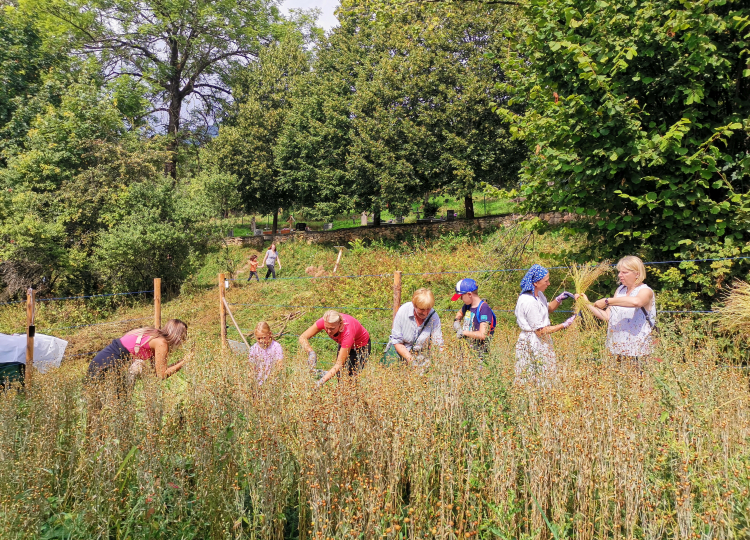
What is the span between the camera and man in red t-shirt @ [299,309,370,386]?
192 inches

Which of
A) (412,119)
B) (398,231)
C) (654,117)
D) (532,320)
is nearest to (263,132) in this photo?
(412,119)

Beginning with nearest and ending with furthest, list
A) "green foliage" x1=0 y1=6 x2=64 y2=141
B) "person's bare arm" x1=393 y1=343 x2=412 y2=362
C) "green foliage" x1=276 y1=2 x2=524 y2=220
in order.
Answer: "person's bare arm" x1=393 y1=343 x2=412 y2=362
"green foliage" x1=0 y1=6 x2=64 y2=141
"green foliage" x1=276 y1=2 x2=524 y2=220

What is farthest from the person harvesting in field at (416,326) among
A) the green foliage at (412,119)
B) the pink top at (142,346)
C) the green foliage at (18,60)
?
the green foliage at (18,60)

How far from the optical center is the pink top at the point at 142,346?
4.77 m

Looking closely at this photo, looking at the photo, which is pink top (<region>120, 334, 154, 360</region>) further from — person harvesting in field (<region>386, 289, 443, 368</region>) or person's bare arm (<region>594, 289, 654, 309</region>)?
person's bare arm (<region>594, 289, 654, 309</region>)

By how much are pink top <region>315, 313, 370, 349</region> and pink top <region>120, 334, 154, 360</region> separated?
159 cm

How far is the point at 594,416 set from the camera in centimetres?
285

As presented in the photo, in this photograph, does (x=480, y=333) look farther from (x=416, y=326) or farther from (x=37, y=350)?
(x=37, y=350)

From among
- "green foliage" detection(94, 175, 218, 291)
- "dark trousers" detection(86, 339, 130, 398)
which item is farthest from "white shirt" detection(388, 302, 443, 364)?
"green foliage" detection(94, 175, 218, 291)

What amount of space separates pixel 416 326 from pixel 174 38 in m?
30.6

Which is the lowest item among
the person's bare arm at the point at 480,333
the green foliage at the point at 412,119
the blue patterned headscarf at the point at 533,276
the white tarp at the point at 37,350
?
the white tarp at the point at 37,350

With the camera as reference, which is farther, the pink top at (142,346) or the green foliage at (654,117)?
the green foliage at (654,117)

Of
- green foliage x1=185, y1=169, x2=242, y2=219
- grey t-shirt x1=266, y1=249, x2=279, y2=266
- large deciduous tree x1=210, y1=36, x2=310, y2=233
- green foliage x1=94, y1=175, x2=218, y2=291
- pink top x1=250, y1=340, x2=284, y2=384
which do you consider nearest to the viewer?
pink top x1=250, y1=340, x2=284, y2=384

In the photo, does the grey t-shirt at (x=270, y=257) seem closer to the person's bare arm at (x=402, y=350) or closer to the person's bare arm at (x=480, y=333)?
the person's bare arm at (x=402, y=350)
